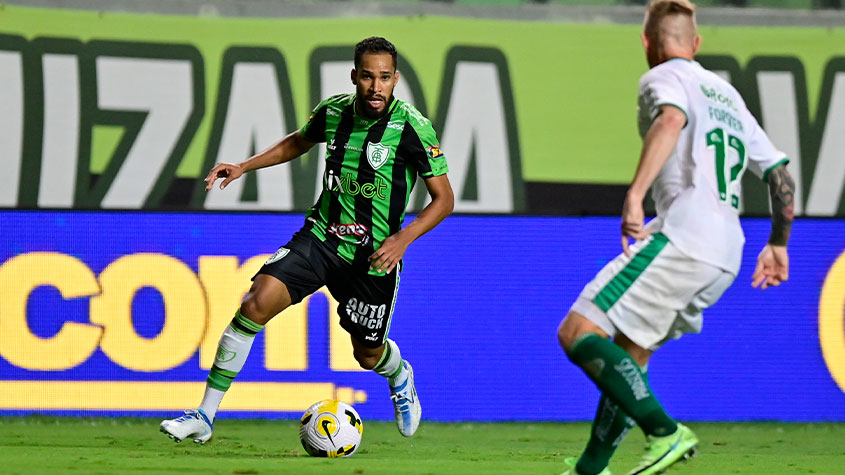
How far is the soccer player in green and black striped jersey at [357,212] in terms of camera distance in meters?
5.83

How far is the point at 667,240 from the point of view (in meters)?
4.11

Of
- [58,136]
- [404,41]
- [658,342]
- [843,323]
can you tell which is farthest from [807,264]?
[58,136]

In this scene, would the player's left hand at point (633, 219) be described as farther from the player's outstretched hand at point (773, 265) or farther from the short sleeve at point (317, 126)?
the short sleeve at point (317, 126)

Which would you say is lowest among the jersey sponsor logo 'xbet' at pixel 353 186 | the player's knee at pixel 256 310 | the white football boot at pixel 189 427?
the white football boot at pixel 189 427

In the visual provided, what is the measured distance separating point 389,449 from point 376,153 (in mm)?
1731

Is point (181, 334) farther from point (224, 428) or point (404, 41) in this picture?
point (404, 41)

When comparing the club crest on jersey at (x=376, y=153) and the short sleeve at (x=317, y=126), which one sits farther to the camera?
the short sleeve at (x=317, y=126)

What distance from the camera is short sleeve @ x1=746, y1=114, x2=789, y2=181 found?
4.33 meters

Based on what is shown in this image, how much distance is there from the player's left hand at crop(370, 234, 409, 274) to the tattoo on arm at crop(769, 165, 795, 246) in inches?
80.5

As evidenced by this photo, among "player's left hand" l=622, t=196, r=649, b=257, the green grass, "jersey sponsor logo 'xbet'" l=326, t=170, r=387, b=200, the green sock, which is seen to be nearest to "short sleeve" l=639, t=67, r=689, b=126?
"player's left hand" l=622, t=196, r=649, b=257


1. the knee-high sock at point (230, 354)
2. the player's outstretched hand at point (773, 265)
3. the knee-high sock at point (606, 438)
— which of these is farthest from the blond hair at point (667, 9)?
the knee-high sock at point (230, 354)

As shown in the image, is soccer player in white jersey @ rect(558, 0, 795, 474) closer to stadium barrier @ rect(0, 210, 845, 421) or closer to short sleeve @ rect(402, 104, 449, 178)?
short sleeve @ rect(402, 104, 449, 178)

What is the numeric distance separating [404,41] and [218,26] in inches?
63.7

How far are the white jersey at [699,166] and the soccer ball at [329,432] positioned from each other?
2217mm
